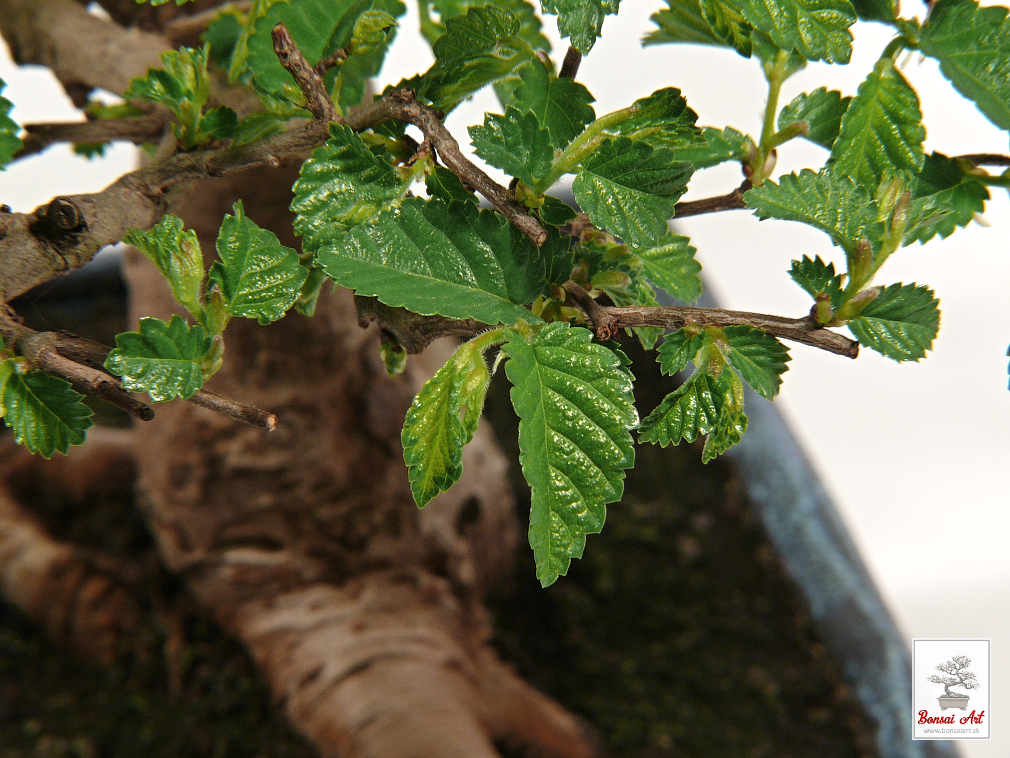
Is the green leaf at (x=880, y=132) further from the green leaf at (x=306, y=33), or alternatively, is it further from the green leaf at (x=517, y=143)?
the green leaf at (x=306, y=33)

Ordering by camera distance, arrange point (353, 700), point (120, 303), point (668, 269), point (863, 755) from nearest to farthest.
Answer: point (668, 269)
point (353, 700)
point (863, 755)
point (120, 303)

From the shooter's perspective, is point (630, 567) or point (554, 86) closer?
point (554, 86)

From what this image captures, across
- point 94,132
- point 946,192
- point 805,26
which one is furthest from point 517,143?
point 94,132

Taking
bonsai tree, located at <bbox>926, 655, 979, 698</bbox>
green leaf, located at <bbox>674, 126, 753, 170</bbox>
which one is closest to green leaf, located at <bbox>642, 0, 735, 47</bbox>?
green leaf, located at <bbox>674, 126, 753, 170</bbox>

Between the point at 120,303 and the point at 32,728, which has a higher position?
the point at 120,303

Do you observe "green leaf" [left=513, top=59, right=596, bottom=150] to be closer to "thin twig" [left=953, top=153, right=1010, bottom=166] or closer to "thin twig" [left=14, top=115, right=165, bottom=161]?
"thin twig" [left=953, top=153, right=1010, bottom=166]

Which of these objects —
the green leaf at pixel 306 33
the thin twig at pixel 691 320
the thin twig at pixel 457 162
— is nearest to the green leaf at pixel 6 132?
the green leaf at pixel 306 33

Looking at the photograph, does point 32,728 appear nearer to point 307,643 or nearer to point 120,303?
point 307,643

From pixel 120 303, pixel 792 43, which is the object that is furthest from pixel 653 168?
pixel 120 303
